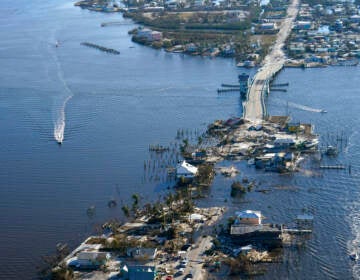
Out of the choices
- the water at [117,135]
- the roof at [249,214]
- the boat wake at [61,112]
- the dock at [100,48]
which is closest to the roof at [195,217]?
the roof at [249,214]

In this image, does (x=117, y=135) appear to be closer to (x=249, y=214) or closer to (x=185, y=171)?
(x=185, y=171)

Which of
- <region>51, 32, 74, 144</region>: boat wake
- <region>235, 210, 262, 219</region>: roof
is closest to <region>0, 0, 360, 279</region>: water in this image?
<region>51, 32, 74, 144</region>: boat wake

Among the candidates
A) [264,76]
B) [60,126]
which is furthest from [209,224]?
[264,76]

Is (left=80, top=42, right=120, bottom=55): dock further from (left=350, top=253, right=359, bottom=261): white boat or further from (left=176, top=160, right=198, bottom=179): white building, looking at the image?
(left=350, top=253, right=359, bottom=261): white boat

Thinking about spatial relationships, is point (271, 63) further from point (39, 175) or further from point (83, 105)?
point (39, 175)

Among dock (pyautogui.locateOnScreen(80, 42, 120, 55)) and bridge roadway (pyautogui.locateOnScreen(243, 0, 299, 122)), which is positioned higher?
dock (pyautogui.locateOnScreen(80, 42, 120, 55))
